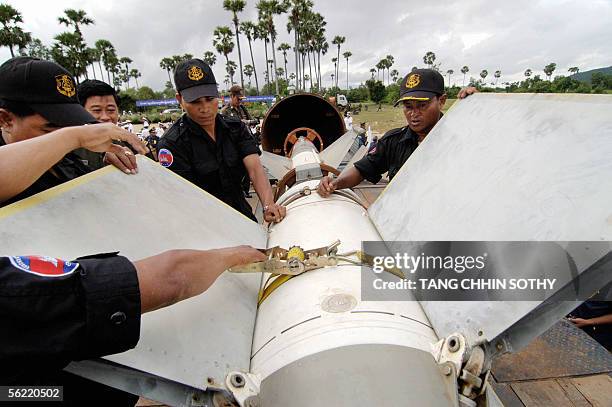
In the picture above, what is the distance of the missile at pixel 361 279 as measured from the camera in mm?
1062

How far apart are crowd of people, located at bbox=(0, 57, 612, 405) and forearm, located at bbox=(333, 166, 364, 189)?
0.13 ft

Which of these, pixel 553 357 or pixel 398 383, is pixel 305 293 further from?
pixel 553 357

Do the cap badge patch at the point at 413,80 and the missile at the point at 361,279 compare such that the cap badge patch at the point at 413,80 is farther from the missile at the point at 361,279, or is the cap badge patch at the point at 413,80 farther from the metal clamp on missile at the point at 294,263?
the metal clamp on missile at the point at 294,263

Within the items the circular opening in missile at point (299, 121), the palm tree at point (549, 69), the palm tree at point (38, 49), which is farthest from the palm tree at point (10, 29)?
the palm tree at point (549, 69)

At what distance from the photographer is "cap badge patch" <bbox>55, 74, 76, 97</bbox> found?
1.42 metres

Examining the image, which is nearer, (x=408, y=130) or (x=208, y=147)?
(x=208, y=147)

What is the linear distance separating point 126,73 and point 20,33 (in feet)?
153

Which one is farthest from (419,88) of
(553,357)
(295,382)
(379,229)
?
(295,382)

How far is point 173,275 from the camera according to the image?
103 centimetres

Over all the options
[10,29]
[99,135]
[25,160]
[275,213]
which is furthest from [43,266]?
[10,29]

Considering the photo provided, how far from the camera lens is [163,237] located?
1.51 meters

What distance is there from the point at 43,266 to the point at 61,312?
0.11 meters

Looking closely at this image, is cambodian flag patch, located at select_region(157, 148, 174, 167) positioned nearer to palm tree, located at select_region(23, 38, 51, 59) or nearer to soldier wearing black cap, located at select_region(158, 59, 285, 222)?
soldier wearing black cap, located at select_region(158, 59, 285, 222)

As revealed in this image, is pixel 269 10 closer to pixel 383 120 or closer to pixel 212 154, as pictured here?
pixel 383 120
